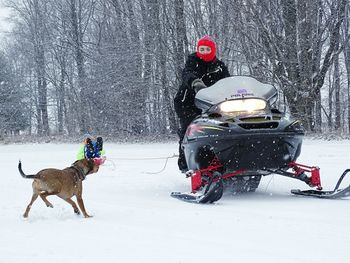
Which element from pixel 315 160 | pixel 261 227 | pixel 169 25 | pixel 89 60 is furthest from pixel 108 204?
pixel 89 60

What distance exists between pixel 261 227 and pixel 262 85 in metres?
2.54

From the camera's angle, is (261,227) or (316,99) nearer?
(261,227)

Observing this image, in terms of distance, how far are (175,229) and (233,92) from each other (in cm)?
232

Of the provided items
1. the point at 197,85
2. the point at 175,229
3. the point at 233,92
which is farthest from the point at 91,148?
the point at 175,229

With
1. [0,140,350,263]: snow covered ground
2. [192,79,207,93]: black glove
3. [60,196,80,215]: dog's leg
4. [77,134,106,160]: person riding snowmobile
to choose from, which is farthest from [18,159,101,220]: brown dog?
[77,134,106,160]: person riding snowmobile

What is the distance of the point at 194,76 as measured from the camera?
21.4ft

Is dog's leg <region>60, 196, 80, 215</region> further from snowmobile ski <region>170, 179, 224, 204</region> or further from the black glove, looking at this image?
the black glove

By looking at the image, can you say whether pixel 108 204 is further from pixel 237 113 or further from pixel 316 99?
pixel 316 99

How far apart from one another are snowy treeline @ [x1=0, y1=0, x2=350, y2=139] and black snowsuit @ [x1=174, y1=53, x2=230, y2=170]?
12080 millimetres

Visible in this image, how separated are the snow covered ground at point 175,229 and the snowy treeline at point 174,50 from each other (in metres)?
12.3

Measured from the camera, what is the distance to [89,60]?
2584 cm

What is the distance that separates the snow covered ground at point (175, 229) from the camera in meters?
3.15

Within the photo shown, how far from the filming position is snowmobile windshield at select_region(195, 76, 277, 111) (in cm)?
570

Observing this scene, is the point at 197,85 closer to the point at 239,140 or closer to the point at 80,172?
the point at 239,140
